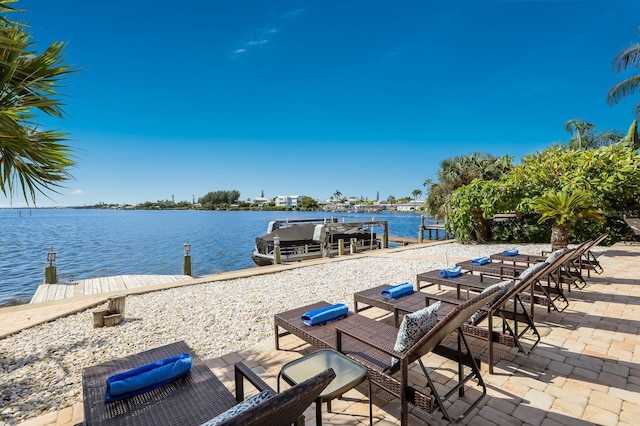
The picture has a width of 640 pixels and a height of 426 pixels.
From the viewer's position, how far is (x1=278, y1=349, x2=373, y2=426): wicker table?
75.1 inches

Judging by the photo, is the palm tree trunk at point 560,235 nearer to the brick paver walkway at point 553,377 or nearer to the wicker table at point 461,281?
the brick paver walkway at point 553,377

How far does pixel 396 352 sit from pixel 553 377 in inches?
72.6

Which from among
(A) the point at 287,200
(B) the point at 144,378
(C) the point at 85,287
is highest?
(A) the point at 287,200

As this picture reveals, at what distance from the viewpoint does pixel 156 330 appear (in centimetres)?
442

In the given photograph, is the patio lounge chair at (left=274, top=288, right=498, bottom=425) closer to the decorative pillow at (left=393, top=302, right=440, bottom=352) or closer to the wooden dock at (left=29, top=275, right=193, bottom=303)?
the decorative pillow at (left=393, top=302, right=440, bottom=352)

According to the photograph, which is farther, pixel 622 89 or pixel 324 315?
pixel 622 89

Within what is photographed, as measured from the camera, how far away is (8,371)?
3.25 meters

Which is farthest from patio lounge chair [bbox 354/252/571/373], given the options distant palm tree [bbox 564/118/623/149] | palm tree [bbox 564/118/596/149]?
distant palm tree [bbox 564/118/623/149]

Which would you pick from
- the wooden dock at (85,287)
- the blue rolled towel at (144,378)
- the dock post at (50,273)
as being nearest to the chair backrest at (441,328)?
the blue rolled towel at (144,378)

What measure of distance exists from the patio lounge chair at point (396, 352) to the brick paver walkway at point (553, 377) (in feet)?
0.77

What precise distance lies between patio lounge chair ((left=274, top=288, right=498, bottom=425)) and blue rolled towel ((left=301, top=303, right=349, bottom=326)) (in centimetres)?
6

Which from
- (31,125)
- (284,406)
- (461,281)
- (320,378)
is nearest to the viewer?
(284,406)

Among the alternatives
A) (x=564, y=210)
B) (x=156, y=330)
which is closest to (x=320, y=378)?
(x=156, y=330)

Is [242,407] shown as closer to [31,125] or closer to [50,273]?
[31,125]
